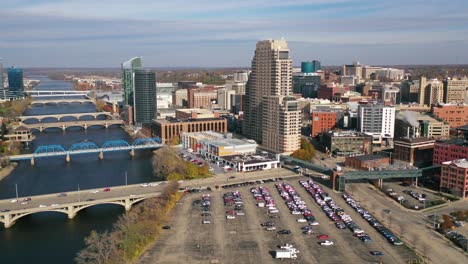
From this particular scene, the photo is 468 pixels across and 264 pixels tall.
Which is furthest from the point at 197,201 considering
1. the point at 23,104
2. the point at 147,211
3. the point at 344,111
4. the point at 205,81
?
→ the point at 205,81

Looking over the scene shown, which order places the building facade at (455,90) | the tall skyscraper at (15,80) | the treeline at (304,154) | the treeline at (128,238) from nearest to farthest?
the treeline at (128,238), the treeline at (304,154), the building facade at (455,90), the tall skyscraper at (15,80)

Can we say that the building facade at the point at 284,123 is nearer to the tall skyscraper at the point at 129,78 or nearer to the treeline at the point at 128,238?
the treeline at the point at 128,238

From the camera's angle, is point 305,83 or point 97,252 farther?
point 305,83

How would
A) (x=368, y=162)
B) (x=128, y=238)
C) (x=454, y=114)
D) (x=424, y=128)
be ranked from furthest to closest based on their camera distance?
(x=454, y=114) → (x=424, y=128) → (x=368, y=162) → (x=128, y=238)

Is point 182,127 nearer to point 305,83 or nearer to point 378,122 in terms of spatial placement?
point 378,122

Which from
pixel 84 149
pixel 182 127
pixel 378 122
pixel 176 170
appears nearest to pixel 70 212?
pixel 176 170

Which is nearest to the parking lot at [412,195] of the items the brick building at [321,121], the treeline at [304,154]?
the treeline at [304,154]
